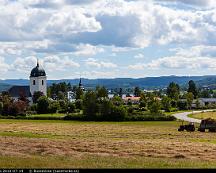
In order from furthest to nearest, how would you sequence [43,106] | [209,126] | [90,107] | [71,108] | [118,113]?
[43,106], [71,108], [90,107], [118,113], [209,126]

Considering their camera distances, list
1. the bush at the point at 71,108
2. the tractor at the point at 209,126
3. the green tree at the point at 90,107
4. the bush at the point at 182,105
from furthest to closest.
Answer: the bush at the point at 182,105 < the bush at the point at 71,108 < the green tree at the point at 90,107 < the tractor at the point at 209,126

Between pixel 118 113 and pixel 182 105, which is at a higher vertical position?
pixel 182 105

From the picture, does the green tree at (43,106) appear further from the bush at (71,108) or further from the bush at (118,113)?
the bush at (118,113)

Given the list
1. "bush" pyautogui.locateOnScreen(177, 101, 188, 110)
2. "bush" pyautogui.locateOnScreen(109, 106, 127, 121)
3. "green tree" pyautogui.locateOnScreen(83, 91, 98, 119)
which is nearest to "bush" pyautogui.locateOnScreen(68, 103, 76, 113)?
"green tree" pyautogui.locateOnScreen(83, 91, 98, 119)

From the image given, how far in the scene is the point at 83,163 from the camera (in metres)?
21.6

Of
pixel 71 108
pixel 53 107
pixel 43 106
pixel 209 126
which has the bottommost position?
pixel 209 126

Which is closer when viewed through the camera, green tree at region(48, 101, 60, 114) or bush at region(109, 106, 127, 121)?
bush at region(109, 106, 127, 121)

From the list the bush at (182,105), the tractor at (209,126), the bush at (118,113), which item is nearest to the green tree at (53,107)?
the bush at (118,113)

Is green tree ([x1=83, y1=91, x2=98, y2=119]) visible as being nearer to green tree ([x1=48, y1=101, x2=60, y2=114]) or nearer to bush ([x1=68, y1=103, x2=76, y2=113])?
bush ([x1=68, y1=103, x2=76, y2=113])

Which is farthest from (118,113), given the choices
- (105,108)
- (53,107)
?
(53,107)

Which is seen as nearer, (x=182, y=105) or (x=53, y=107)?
(x=53, y=107)

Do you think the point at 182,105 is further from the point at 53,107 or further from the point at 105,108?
the point at 105,108

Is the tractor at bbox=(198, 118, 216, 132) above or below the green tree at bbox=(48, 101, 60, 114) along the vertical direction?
below

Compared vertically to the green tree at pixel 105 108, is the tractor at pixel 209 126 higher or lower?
lower
